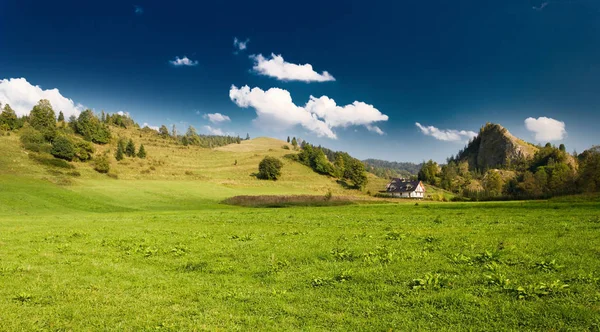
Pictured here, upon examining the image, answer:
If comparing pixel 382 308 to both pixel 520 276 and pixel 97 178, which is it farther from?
pixel 97 178

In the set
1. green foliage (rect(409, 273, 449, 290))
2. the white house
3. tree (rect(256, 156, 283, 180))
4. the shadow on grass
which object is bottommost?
the shadow on grass

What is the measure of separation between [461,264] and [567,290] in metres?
3.21

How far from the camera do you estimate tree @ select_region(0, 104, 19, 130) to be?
4813 inches

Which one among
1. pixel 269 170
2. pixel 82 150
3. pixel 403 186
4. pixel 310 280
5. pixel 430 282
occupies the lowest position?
pixel 310 280

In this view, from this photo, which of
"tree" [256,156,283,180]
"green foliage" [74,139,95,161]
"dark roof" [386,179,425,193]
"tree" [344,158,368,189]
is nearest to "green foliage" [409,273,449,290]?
"tree" [256,156,283,180]

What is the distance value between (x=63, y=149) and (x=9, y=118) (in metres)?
48.8

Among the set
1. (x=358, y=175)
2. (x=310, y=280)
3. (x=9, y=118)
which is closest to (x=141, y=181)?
(x=9, y=118)

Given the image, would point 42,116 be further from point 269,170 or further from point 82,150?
point 269,170

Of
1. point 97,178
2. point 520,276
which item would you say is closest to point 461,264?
point 520,276

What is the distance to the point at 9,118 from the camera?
408 feet

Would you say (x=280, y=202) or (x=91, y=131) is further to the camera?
(x=91, y=131)

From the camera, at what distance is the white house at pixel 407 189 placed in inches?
5471

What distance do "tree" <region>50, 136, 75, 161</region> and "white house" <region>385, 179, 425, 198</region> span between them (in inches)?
4947

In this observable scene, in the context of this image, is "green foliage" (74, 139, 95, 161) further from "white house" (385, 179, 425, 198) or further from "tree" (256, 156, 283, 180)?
"white house" (385, 179, 425, 198)
